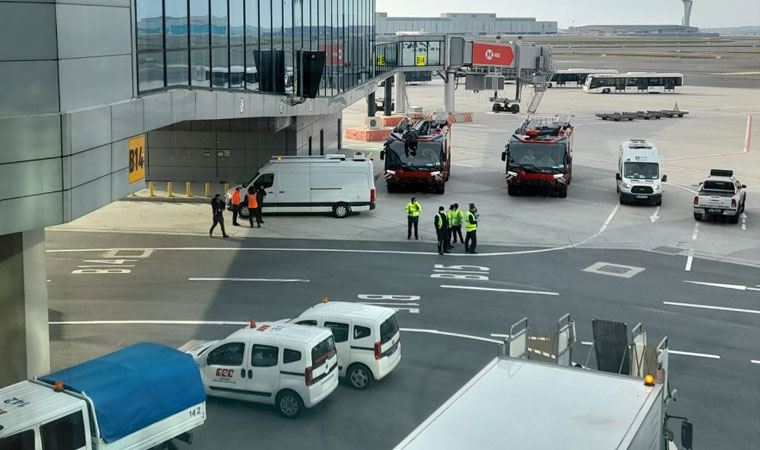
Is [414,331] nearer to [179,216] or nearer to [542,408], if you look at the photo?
[542,408]

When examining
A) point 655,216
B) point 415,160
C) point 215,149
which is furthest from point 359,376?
point 215,149

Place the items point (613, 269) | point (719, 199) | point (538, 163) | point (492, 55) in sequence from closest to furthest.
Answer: point (613, 269)
point (719, 199)
point (538, 163)
point (492, 55)

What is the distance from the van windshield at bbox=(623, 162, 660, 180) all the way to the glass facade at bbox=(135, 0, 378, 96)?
1270cm

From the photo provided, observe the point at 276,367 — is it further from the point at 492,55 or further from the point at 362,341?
the point at 492,55

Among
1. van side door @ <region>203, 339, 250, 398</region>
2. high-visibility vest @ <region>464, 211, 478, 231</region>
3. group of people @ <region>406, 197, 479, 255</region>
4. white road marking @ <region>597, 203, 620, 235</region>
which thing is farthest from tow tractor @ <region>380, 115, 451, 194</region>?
van side door @ <region>203, 339, 250, 398</region>

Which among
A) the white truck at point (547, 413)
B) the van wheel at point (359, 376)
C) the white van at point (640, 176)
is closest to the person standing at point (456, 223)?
the white van at point (640, 176)

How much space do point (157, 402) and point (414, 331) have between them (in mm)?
8363

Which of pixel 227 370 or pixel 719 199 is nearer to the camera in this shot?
pixel 227 370

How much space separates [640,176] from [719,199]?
4809 mm

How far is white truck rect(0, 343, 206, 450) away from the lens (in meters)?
12.5

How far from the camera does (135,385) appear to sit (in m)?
13.6

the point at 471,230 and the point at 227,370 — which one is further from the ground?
the point at 471,230

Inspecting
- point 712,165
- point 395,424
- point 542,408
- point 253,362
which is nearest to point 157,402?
point 253,362

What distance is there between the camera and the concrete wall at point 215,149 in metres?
40.3
